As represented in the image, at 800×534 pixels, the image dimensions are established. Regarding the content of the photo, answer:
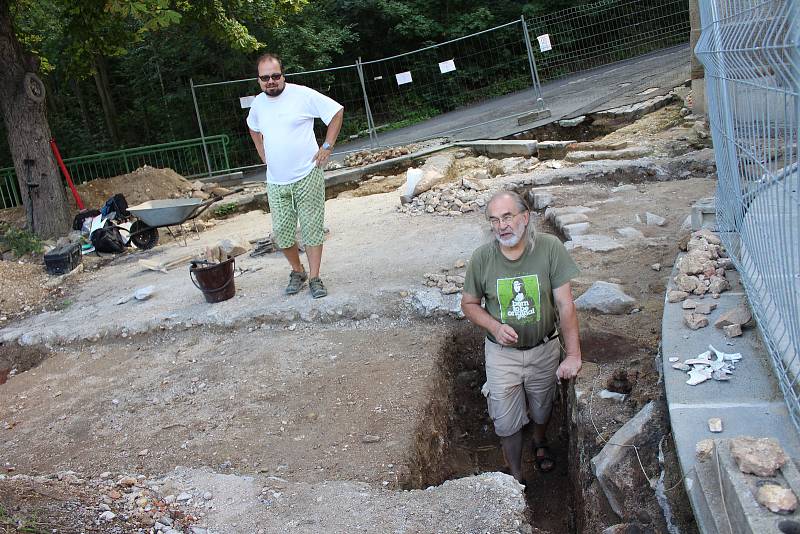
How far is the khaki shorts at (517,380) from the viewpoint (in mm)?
3875

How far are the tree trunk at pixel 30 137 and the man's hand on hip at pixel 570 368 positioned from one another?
31.3 ft

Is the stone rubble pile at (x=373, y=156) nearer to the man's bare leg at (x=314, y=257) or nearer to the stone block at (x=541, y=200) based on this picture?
the stone block at (x=541, y=200)

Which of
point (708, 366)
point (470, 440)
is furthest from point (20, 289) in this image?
point (708, 366)

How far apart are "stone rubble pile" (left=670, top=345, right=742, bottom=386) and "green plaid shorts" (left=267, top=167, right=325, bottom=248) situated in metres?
3.35

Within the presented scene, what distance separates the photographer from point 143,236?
30.9ft

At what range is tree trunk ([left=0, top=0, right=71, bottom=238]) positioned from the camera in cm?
1055

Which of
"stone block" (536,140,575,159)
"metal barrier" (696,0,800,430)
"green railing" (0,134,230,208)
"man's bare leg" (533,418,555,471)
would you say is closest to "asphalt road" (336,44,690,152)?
"stone block" (536,140,575,159)

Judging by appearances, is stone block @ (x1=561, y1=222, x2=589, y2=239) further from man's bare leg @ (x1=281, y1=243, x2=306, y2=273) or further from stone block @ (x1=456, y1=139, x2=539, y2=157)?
stone block @ (x1=456, y1=139, x2=539, y2=157)

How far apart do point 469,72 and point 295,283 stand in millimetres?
12171

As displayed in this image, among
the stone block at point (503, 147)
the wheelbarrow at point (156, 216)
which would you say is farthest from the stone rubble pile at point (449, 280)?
the stone block at point (503, 147)

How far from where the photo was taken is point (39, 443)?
445 centimetres

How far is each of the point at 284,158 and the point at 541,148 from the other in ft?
19.9

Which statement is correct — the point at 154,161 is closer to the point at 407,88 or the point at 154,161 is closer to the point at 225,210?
the point at 225,210

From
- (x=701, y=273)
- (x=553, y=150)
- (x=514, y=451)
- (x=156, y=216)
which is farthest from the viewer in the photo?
(x=553, y=150)
